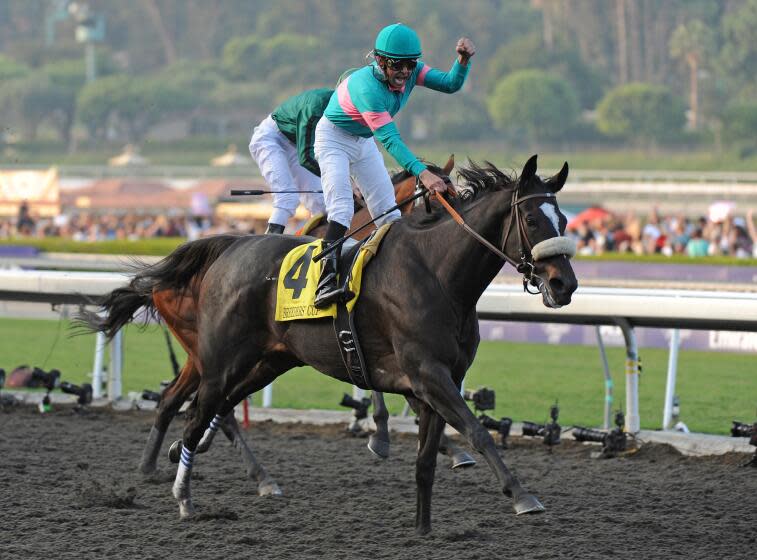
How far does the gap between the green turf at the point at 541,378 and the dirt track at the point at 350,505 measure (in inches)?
50.1

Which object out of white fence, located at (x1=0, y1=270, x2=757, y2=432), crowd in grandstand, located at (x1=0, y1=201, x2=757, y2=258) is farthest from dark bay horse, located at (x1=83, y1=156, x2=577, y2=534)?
crowd in grandstand, located at (x1=0, y1=201, x2=757, y2=258)

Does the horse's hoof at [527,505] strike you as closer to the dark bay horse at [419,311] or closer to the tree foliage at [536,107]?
the dark bay horse at [419,311]

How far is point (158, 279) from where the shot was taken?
670cm

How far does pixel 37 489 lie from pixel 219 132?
90237 mm

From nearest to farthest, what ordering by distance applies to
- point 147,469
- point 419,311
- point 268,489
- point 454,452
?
point 419,311 < point 268,489 < point 454,452 < point 147,469

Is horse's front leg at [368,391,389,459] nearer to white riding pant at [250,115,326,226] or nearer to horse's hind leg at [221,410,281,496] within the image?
horse's hind leg at [221,410,281,496]

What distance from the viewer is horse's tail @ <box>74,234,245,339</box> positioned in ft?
21.5

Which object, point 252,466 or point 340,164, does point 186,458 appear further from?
point 340,164

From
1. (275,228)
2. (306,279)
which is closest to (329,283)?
(306,279)

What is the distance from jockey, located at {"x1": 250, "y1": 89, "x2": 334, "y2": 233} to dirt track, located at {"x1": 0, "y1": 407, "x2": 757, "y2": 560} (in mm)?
1340

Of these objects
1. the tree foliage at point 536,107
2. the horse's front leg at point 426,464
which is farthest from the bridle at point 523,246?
the tree foliage at point 536,107

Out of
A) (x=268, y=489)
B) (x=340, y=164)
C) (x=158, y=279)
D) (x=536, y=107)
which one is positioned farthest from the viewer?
(x=536, y=107)

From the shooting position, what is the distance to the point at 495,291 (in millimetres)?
8078

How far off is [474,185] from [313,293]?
826 millimetres
